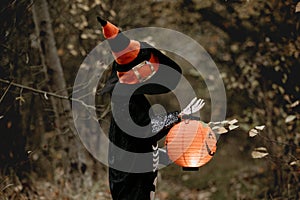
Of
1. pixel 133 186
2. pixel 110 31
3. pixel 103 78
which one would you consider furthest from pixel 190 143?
pixel 103 78

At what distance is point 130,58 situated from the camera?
4.11 metres

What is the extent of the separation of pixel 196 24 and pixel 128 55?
19.3 feet

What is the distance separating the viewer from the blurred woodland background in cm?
762

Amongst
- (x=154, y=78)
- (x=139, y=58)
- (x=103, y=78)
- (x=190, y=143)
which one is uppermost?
(x=103, y=78)

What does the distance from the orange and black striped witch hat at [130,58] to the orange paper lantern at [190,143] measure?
1.55 feet

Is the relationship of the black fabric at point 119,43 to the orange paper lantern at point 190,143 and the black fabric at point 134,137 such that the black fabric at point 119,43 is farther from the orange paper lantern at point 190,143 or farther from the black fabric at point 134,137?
the orange paper lantern at point 190,143

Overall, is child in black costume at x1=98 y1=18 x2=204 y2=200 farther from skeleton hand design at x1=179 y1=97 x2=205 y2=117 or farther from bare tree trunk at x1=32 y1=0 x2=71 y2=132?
bare tree trunk at x1=32 y1=0 x2=71 y2=132

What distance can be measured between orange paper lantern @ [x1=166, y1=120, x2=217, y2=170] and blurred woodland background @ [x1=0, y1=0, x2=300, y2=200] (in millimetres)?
2405

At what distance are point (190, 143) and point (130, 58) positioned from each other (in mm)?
805

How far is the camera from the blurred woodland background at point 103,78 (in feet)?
25.0

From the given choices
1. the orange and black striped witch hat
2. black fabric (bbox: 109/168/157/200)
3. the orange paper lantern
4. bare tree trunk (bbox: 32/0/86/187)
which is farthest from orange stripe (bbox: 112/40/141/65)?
bare tree trunk (bbox: 32/0/86/187)

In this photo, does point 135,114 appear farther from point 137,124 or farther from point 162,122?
point 162,122

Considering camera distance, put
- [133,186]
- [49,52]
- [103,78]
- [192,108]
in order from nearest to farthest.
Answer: [133,186], [192,108], [49,52], [103,78]

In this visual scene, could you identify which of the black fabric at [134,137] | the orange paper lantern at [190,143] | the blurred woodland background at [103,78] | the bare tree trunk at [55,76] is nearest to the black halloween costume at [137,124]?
the black fabric at [134,137]
